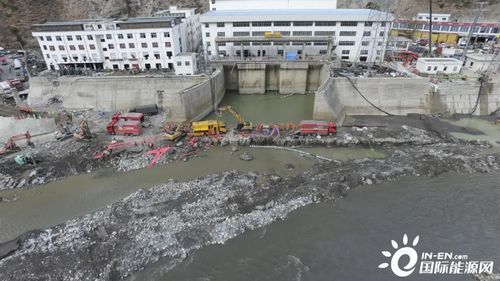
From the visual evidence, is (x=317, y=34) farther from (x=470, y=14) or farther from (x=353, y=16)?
(x=470, y=14)

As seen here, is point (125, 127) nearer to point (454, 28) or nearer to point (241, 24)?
point (241, 24)

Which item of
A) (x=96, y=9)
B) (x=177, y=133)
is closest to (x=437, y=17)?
(x=177, y=133)

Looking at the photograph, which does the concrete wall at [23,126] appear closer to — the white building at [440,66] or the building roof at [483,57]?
the white building at [440,66]

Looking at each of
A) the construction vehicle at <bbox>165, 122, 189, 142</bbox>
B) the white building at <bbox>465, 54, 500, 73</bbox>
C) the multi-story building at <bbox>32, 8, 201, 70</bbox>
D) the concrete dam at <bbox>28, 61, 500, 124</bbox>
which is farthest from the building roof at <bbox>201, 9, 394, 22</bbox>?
the construction vehicle at <bbox>165, 122, 189, 142</bbox>

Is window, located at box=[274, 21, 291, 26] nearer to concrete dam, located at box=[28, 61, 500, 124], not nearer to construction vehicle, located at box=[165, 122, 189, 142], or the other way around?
concrete dam, located at box=[28, 61, 500, 124]

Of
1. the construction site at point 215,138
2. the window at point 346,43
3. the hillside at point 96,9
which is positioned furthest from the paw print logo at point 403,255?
the hillside at point 96,9

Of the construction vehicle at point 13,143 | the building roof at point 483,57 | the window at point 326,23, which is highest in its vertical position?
the window at point 326,23
